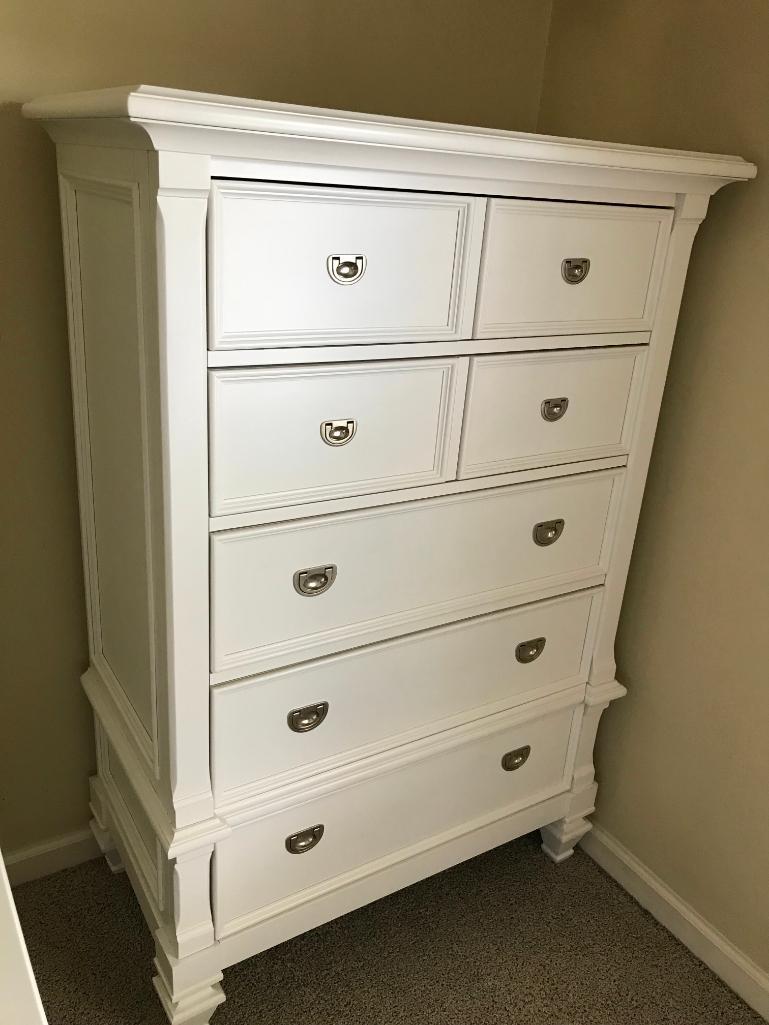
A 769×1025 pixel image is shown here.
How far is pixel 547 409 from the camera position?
57.2 inches

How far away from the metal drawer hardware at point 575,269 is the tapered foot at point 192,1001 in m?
1.27

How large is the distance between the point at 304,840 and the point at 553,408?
84 centimetres

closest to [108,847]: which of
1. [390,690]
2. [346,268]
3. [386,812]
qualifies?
[386,812]

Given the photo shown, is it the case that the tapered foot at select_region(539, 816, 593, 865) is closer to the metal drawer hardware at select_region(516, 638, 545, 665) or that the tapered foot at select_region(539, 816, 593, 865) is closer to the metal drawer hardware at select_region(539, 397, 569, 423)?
the metal drawer hardware at select_region(516, 638, 545, 665)

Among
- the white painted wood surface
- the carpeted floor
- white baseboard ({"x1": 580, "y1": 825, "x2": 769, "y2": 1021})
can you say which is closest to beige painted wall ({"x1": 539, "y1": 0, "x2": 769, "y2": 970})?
white baseboard ({"x1": 580, "y1": 825, "x2": 769, "y2": 1021})

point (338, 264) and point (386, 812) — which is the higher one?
point (338, 264)

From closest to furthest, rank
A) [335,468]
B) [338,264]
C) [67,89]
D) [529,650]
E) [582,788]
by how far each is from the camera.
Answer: [338,264] < [335,468] < [67,89] < [529,650] < [582,788]

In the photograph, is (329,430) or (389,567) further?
(389,567)

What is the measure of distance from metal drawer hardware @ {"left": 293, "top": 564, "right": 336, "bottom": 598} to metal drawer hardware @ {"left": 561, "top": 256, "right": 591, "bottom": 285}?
1.95 ft

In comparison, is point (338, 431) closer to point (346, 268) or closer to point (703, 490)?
point (346, 268)

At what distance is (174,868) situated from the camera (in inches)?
51.6

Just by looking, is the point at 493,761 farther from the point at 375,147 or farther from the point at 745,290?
the point at 375,147

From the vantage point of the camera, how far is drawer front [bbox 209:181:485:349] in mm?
1064

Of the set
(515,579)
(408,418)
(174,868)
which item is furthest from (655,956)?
(408,418)
